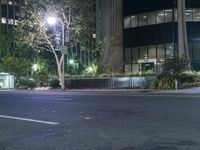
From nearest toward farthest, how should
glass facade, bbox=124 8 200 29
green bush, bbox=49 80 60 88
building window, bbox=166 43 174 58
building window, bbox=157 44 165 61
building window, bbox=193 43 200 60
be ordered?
green bush, bbox=49 80 60 88
building window, bbox=166 43 174 58
glass facade, bbox=124 8 200 29
building window, bbox=157 44 165 61
building window, bbox=193 43 200 60

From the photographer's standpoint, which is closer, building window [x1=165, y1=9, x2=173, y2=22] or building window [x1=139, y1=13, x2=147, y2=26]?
building window [x1=165, y1=9, x2=173, y2=22]

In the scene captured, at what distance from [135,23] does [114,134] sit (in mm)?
54859

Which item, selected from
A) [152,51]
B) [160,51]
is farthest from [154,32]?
[160,51]

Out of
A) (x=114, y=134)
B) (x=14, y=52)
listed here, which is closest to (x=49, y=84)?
(x=14, y=52)

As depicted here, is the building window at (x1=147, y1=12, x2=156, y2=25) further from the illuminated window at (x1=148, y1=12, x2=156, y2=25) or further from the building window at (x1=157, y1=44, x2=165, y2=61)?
the building window at (x1=157, y1=44, x2=165, y2=61)

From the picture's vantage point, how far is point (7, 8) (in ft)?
345

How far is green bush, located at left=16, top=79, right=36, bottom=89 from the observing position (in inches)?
2124

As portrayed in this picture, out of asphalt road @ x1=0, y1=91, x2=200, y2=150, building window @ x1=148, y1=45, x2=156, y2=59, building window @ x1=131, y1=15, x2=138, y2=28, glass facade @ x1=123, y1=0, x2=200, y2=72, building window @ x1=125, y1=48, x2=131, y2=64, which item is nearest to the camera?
asphalt road @ x1=0, y1=91, x2=200, y2=150

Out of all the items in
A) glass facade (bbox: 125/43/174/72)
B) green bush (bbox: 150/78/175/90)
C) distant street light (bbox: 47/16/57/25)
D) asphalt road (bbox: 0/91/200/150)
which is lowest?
asphalt road (bbox: 0/91/200/150)

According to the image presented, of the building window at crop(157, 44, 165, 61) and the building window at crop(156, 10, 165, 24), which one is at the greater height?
the building window at crop(156, 10, 165, 24)

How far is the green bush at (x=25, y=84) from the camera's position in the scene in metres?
53.9

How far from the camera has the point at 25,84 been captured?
181 ft

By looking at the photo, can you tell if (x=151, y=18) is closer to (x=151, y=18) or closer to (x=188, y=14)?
(x=151, y=18)

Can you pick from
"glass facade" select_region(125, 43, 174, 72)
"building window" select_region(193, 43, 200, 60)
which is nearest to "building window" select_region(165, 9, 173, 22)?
"glass facade" select_region(125, 43, 174, 72)
